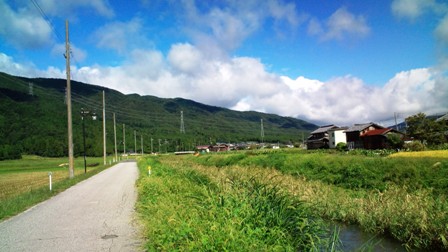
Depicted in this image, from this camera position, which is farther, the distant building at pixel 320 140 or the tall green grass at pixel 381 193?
the distant building at pixel 320 140

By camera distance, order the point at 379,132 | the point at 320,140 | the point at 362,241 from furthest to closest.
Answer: the point at 320,140 → the point at 379,132 → the point at 362,241

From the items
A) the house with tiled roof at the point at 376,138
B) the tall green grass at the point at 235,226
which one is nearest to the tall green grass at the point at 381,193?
the tall green grass at the point at 235,226

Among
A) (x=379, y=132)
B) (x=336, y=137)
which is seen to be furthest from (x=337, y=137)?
(x=379, y=132)

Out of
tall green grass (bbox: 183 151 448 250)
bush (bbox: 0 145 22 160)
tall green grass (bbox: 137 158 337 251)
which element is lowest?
tall green grass (bbox: 183 151 448 250)

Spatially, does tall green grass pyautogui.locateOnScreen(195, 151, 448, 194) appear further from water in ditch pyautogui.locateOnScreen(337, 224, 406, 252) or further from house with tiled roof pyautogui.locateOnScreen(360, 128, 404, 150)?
house with tiled roof pyautogui.locateOnScreen(360, 128, 404, 150)

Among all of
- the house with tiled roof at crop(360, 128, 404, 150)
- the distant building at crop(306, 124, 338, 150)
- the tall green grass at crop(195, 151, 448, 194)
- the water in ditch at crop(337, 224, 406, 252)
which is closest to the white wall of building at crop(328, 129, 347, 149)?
the distant building at crop(306, 124, 338, 150)

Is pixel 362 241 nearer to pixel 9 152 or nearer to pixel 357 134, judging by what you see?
pixel 357 134

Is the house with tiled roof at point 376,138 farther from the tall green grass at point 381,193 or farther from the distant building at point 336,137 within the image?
the tall green grass at point 381,193

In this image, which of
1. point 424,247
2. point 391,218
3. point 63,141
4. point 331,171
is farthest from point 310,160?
Answer: point 63,141

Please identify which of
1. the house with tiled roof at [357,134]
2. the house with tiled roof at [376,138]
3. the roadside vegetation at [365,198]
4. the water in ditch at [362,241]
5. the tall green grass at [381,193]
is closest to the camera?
the roadside vegetation at [365,198]

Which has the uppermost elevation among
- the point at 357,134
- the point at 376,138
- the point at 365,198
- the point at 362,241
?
the point at 357,134

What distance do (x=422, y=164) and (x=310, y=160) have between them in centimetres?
787

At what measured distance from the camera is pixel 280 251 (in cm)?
485

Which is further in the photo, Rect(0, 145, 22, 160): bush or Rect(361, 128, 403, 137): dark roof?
Rect(0, 145, 22, 160): bush
